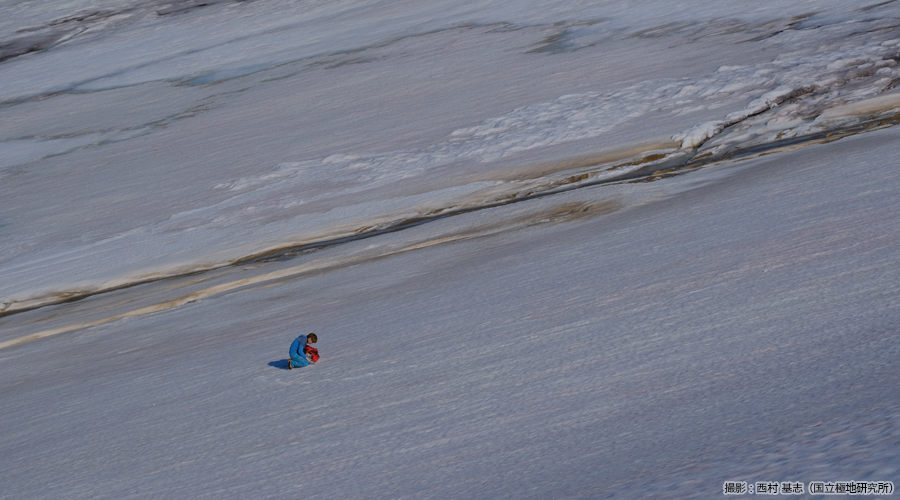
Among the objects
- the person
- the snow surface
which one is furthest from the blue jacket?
the snow surface

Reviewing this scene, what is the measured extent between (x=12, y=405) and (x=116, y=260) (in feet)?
10.8

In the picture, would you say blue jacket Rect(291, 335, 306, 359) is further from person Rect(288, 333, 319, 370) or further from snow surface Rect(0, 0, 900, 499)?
snow surface Rect(0, 0, 900, 499)

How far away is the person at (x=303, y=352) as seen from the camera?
471cm

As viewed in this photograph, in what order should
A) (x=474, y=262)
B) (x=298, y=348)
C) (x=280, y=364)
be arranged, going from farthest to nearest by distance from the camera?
(x=474, y=262)
(x=280, y=364)
(x=298, y=348)

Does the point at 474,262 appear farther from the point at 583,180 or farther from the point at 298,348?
the point at 583,180

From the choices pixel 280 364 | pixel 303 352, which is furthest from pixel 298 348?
pixel 280 364

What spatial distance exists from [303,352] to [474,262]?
1.71 m

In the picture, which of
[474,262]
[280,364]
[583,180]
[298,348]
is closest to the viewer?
[298,348]

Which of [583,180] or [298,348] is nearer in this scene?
[298,348]

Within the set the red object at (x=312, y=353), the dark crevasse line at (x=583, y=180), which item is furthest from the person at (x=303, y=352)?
the dark crevasse line at (x=583, y=180)

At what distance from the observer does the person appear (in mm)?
4711

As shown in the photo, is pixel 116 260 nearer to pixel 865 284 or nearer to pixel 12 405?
pixel 12 405

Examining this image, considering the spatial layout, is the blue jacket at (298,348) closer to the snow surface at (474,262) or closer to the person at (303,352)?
the person at (303,352)

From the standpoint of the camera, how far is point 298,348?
15.5 ft
